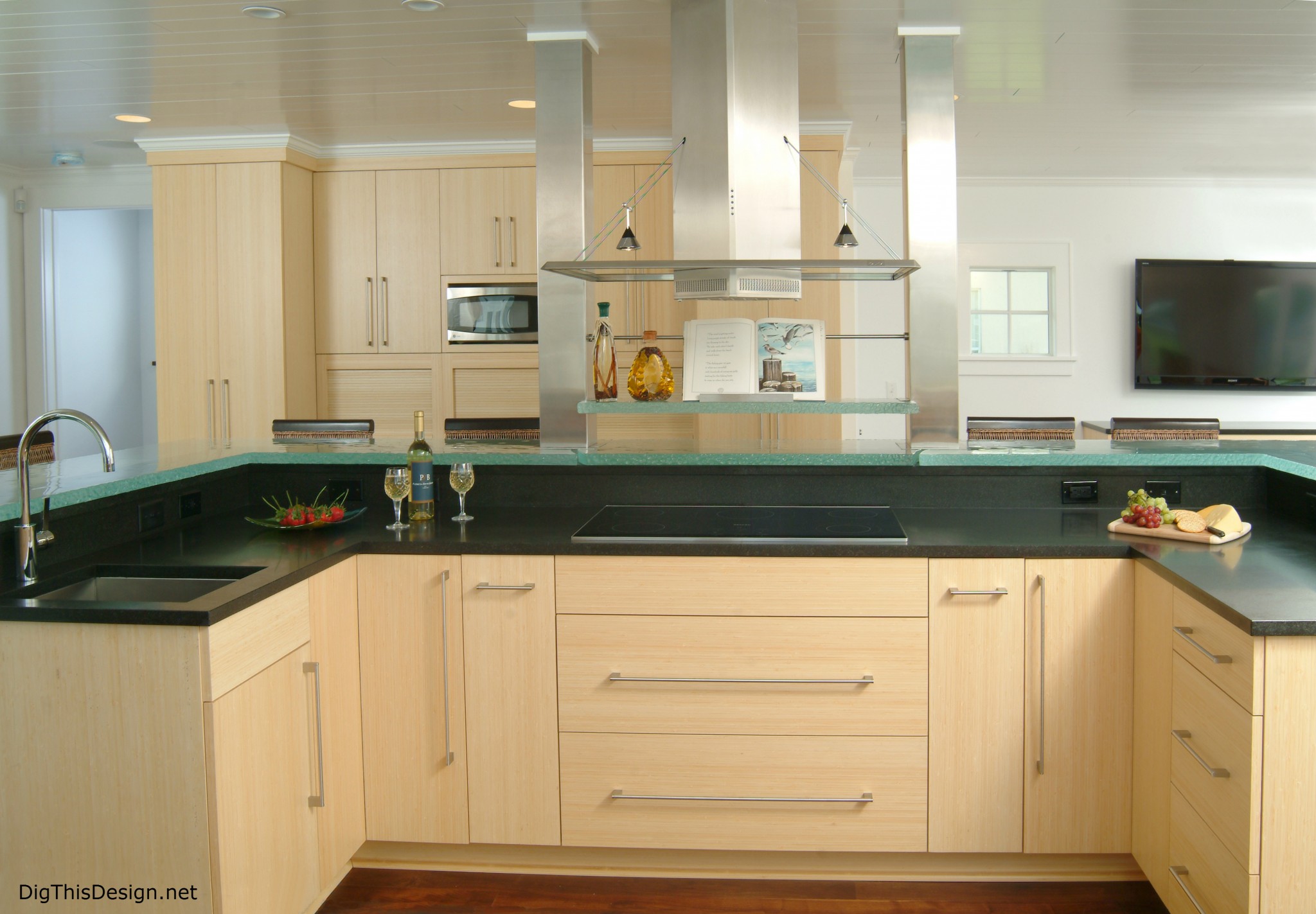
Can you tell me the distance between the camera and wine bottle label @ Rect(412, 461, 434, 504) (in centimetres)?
A: 260

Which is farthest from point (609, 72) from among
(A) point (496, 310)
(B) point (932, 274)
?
(A) point (496, 310)

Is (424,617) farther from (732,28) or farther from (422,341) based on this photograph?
(422,341)

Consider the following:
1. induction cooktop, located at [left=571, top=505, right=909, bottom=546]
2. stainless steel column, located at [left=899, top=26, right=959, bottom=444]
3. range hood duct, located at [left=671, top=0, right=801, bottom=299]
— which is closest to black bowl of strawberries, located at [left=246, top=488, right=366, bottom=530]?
induction cooktop, located at [left=571, top=505, right=909, bottom=546]

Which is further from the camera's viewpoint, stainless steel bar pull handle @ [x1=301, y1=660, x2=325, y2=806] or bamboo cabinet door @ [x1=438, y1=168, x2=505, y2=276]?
bamboo cabinet door @ [x1=438, y1=168, x2=505, y2=276]

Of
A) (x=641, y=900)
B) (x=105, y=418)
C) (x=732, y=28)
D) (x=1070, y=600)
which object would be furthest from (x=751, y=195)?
(x=105, y=418)

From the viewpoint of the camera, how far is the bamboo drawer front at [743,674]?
224cm

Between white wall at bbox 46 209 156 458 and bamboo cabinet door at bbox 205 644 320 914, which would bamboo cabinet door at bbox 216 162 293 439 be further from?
bamboo cabinet door at bbox 205 644 320 914

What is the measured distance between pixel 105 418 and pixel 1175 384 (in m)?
7.31

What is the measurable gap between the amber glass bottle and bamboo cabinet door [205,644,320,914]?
1199mm

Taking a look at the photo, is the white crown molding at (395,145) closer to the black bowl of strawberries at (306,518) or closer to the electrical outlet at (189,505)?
the electrical outlet at (189,505)

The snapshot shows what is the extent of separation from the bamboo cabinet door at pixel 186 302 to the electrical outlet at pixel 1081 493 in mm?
4175

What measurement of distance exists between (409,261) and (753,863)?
383 cm

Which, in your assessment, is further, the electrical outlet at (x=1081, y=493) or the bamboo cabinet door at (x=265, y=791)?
the electrical outlet at (x=1081, y=493)

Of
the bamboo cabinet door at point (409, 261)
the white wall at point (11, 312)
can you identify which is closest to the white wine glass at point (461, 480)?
the bamboo cabinet door at point (409, 261)
